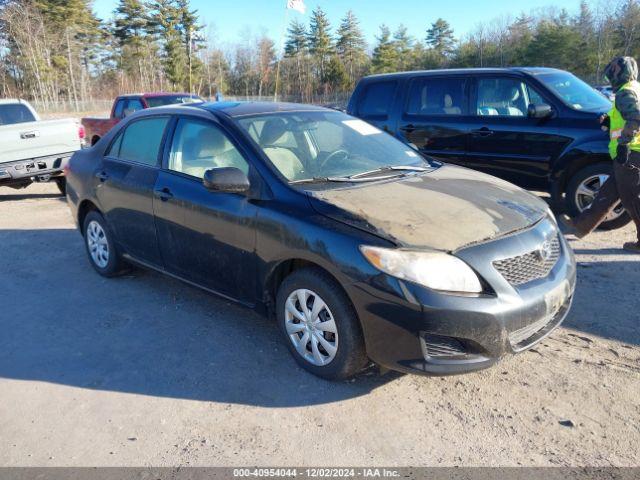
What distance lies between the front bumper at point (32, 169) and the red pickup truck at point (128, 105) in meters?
3.06

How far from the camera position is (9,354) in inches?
152

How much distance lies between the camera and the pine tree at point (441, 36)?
72375 millimetres

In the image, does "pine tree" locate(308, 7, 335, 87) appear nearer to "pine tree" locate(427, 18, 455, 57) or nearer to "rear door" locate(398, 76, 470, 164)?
"pine tree" locate(427, 18, 455, 57)

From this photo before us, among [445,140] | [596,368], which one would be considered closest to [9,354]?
[596,368]

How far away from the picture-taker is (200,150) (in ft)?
13.7

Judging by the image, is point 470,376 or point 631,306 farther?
point 631,306

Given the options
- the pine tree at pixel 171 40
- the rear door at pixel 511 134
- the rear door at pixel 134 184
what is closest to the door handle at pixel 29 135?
the rear door at pixel 134 184

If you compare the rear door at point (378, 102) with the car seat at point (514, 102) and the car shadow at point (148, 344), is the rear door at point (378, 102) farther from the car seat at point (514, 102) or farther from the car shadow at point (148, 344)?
the car shadow at point (148, 344)

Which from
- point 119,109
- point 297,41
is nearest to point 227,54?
point 297,41

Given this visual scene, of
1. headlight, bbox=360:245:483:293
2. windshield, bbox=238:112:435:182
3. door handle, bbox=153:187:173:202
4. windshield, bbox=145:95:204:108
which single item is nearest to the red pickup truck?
windshield, bbox=145:95:204:108

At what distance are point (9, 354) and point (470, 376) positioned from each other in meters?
3.26

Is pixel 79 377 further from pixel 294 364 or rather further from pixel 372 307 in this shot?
pixel 372 307

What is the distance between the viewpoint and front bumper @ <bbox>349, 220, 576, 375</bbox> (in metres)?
2.76

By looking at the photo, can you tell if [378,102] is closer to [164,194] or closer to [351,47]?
[164,194]
